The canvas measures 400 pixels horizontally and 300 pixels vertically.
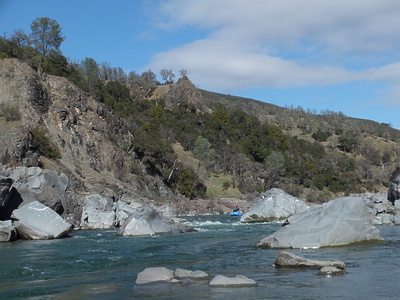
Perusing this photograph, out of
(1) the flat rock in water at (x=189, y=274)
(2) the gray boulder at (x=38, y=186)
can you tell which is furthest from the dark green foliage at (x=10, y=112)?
(1) the flat rock in water at (x=189, y=274)

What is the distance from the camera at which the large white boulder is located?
31.9m

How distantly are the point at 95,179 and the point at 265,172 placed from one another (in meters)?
51.7

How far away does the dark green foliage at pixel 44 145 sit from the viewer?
5788cm

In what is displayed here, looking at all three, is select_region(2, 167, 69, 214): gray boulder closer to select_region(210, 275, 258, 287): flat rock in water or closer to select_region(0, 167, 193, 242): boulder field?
select_region(0, 167, 193, 242): boulder field

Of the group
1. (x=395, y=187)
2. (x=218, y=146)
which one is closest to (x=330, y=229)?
(x=395, y=187)

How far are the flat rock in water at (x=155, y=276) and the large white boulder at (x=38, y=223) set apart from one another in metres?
18.2

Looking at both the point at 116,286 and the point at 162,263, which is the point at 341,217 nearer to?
the point at 162,263

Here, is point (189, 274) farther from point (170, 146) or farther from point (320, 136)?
point (320, 136)

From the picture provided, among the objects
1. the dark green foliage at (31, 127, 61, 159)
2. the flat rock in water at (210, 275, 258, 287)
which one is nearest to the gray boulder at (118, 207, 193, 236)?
the flat rock in water at (210, 275, 258, 287)

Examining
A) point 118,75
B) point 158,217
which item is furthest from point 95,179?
point 118,75

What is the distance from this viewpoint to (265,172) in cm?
10362

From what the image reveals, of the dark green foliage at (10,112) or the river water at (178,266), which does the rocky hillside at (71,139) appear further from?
the river water at (178,266)

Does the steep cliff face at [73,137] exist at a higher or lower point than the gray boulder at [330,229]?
higher

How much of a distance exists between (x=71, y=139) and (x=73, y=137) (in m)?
0.55
